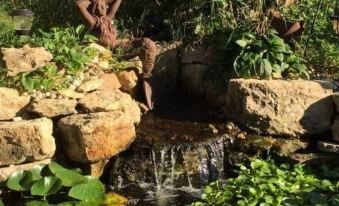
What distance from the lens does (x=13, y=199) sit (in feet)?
17.7

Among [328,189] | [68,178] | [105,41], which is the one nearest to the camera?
→ [328,189]

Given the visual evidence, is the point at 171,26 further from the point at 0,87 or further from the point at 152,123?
the point at 0,87

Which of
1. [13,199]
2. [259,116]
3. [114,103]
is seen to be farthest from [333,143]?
[13,199]

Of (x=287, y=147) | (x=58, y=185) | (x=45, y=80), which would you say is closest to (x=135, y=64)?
(x=45, y=80)

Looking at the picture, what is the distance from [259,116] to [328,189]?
56.4 inches

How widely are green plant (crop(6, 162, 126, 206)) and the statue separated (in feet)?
6.20

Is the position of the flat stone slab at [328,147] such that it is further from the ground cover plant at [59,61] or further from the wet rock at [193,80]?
the ground cover plant at [59,61]

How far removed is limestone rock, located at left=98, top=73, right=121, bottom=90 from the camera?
646 cm

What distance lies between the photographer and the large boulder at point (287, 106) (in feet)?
19.7

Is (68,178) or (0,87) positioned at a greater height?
(0,87)

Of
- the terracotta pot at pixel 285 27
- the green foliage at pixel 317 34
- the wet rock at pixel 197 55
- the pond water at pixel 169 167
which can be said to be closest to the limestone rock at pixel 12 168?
the pond water at pixel 169 167

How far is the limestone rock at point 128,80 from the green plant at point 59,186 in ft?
5.63

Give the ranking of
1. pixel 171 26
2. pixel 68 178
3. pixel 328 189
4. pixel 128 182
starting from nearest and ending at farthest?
1. pixel 328 189
2. pixel 68 178
3. pixel 128 182
4. pixel 171 26

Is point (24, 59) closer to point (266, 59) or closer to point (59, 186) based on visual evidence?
point (59, 186)
